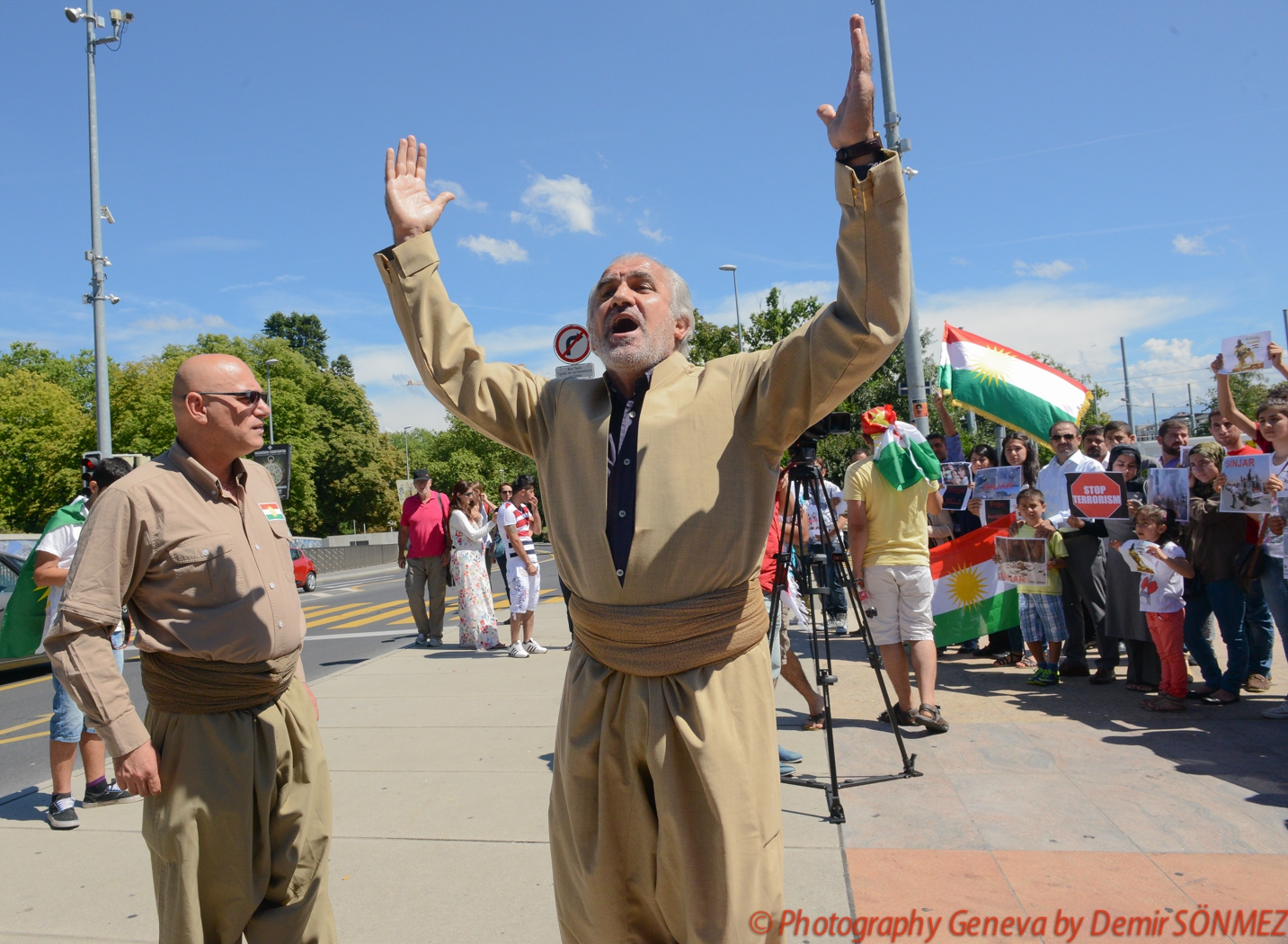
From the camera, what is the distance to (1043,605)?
6.63 metres

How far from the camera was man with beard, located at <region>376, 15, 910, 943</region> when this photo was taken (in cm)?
175

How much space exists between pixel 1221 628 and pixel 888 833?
11.1 feet

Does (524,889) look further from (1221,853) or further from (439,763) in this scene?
(1221,853)

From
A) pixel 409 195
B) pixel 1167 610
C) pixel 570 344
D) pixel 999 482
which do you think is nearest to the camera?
pixel 409 195

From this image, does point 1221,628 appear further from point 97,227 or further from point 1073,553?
point 97,227

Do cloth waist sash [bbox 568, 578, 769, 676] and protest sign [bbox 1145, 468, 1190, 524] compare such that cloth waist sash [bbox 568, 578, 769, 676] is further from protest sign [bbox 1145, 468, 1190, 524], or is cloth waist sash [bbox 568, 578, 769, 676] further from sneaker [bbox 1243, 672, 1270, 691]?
sneaker [bbox 1243, 672, 1270, 691]

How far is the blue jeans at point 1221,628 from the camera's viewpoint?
557cm

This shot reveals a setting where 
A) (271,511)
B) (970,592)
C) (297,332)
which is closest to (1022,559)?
(970,592)

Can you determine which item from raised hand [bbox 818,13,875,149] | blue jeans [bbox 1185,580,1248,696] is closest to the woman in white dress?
blue jeans [bbox 1185,580,1248,696]

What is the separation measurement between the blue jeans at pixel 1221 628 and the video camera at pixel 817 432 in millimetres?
3163

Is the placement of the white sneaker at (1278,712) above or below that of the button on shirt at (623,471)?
below

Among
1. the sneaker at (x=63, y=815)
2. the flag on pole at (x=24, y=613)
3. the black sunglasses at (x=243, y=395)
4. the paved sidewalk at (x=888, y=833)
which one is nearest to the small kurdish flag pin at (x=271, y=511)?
the black sunglasses at (x=243, y=395)

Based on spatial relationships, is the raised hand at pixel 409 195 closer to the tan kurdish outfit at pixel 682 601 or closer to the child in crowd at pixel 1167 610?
the tan kurdish outfit at pixel 682 601

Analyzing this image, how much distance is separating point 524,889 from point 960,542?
197 inches
